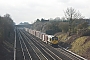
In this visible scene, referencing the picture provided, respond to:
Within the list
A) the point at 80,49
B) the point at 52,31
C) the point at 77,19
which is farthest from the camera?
the point at 52,31

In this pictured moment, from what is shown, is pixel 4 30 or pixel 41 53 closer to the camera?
pixel 41 53

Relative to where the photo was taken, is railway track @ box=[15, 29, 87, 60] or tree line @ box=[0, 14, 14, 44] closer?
railway track @ box=[15, 29, 87, 60]

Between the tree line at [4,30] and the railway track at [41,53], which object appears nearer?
the railway track at [41,53]

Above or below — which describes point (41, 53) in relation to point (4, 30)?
below

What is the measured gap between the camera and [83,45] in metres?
41.0

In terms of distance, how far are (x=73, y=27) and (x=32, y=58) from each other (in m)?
31.4

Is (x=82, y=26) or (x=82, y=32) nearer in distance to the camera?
(x=82, y=32)

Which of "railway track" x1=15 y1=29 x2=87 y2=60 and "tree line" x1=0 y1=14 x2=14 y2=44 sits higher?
"tree line" x1=0 y1=14 x2=14 y2=44

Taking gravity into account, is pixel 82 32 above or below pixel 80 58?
above

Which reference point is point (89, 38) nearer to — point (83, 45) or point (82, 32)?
point (83, 45)

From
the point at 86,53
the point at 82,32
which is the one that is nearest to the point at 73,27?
the point at 82,32

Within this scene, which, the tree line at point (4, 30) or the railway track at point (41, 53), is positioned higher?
the tree line at point (4, 30)

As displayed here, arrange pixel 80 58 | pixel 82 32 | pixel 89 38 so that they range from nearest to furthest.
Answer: pixel 80 58
pixel 89 38
pixel 82 32

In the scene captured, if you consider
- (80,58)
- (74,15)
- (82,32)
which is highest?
(74,15)
